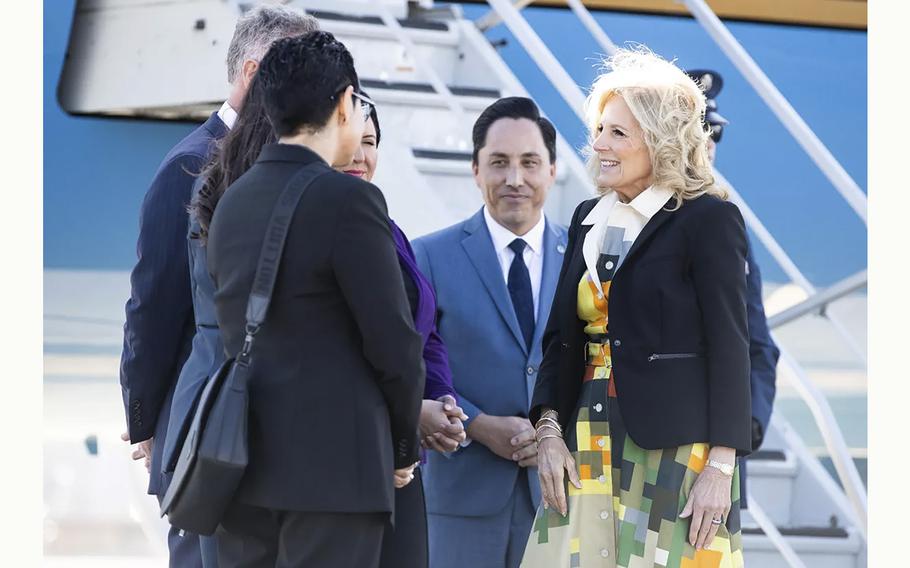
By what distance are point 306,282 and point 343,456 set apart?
0.24 meters

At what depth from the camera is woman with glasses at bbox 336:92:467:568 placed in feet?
6.57

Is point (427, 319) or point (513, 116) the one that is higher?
point (513, 116)

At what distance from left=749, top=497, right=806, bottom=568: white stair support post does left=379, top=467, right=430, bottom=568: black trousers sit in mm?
1698

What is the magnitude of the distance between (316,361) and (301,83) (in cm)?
40

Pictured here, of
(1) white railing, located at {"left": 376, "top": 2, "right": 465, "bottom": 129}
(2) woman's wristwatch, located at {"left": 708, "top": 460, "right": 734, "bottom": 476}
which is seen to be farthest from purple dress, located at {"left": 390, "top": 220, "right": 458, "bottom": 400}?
(1) white railing, located at {"left": 376, "top": 2, "right": 465, "bottom": 129}

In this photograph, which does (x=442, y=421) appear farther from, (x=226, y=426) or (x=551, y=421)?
(x=226, y=426)

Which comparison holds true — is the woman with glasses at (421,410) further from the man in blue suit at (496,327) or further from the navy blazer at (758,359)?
the navy blazer at (758,359)

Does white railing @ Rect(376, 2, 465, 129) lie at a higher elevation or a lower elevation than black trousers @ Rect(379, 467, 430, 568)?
higher

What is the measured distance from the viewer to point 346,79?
6.33 feet

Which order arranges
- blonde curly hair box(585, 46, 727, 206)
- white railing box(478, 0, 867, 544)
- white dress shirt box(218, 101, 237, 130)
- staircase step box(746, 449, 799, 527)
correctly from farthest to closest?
1. staircase step box(746, 449, 799, 527)
2. white railing box(478, 0, 867, 544)
3. white dress shirt box(218, 101, 237, 130)
4. blonde curly hair box(585, 46, 727, 206)

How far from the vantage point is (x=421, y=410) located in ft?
7.22

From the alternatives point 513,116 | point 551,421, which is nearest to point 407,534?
point 551,421

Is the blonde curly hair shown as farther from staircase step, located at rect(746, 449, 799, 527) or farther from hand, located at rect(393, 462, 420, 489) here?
staircase step, located at rect(746, 449, 799, 527)
